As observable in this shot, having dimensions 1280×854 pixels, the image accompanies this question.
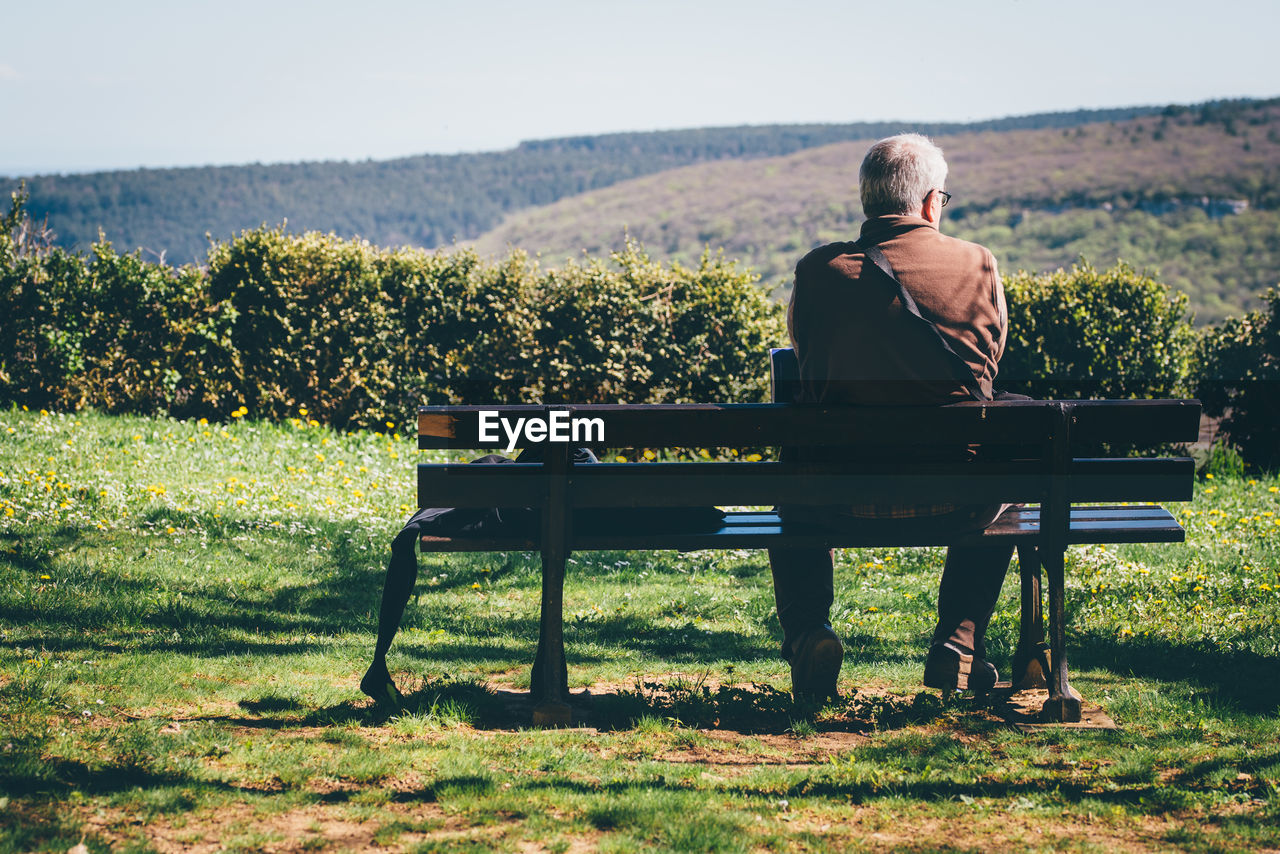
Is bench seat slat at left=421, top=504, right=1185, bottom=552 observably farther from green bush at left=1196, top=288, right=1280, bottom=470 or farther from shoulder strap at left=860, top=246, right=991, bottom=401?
green bush at left=1196, top=288, right=1280, bottom=470

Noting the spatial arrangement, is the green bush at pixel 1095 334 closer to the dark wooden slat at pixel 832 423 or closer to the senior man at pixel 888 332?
the dark wooden slat at pixel 832 423

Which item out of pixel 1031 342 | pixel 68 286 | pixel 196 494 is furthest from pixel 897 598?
pixel 68 286

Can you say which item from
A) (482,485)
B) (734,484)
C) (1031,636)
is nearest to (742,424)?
(734,484)

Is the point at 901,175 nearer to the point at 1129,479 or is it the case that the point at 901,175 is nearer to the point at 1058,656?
the point at 1129,479

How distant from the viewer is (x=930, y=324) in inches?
146

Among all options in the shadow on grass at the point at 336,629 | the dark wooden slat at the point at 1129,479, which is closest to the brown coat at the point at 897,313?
the dark wooden slat at the point at 1129,479

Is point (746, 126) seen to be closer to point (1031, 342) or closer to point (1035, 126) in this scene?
point (1035, 126)

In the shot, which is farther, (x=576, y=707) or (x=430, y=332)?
(x=430, y=332)

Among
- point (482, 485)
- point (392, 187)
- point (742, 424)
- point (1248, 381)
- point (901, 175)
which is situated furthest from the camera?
point (392, 187)

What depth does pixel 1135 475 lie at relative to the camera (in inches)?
159

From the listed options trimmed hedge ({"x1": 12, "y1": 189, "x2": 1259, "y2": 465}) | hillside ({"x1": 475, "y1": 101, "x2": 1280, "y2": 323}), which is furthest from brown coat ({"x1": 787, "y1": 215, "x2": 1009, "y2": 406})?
hillside ({"x1": 475, "y1": 101, "x2": 1280, "y2": 323})

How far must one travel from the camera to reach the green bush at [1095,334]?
11461 mm

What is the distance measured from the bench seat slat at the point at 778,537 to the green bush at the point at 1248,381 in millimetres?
7462

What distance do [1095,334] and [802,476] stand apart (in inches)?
349
